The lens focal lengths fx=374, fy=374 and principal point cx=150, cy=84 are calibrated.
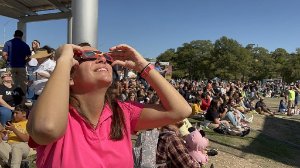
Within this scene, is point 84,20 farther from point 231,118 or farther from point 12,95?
point 231,118

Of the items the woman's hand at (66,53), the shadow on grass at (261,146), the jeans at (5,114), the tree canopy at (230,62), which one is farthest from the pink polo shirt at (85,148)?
the tree canopy at (230,62)

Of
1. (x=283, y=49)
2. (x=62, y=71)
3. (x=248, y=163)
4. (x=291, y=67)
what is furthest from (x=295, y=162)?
(x=283, y=49)

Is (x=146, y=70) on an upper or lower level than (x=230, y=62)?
lower

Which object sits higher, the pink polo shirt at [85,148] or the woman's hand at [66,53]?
the woman's hand at [66,53]

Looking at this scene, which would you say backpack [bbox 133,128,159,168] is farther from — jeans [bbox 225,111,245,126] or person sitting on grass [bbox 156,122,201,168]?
jeans [bbox 225,111,245,126]

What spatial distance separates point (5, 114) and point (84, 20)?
383cm

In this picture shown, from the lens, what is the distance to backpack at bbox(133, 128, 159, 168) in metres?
4.11

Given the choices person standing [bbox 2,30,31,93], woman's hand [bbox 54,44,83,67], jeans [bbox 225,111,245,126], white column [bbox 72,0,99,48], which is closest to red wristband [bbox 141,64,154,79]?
woman's hand [bbox 54,44,83,67]

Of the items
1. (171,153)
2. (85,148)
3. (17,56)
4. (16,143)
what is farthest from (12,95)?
(85,148)

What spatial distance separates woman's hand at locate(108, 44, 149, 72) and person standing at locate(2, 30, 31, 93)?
238 inches

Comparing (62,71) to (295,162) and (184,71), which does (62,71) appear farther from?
(184,71)

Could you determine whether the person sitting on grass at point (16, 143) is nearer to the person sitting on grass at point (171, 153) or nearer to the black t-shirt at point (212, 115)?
the person sitting on grass at point (171, 153)

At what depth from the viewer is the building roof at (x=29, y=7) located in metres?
10.1

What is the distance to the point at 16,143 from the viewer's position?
6.01 m
